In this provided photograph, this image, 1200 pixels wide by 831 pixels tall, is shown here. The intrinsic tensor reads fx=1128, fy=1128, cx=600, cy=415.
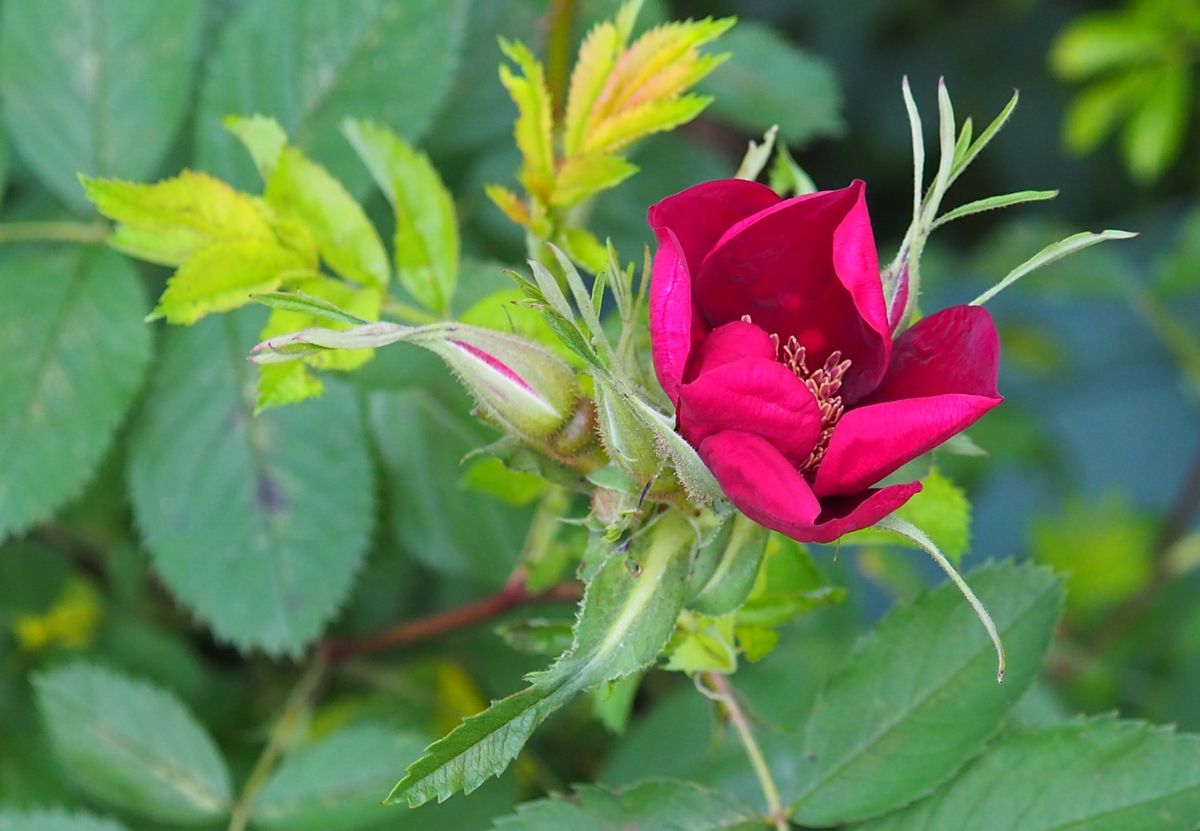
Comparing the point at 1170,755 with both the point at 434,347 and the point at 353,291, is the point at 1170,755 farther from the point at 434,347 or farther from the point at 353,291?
the point at 353,291

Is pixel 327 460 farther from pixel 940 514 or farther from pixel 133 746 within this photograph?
pixel 940 514

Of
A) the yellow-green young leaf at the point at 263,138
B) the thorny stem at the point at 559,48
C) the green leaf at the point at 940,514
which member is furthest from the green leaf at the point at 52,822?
the thorny stem at the point at 559,48

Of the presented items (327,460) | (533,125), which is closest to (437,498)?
(327,460)

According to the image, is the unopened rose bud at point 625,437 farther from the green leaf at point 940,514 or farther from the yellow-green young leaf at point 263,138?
the yellow-green young leaf at point 263,138

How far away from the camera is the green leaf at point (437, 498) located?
3.76 feet

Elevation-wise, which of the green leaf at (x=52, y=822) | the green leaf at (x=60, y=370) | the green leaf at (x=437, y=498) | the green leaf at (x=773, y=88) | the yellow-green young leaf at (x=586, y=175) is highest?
the yellow-green young leaf at (x=586, y=175)

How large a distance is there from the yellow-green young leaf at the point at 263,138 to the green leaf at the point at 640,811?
499mm

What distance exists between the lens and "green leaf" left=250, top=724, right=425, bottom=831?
983 millimetres

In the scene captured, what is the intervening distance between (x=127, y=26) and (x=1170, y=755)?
1.05 metres

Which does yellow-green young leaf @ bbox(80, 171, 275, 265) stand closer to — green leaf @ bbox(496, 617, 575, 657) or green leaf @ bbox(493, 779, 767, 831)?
green leaf @ bbox(496, 617, 575, 657)

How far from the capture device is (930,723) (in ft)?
2.67

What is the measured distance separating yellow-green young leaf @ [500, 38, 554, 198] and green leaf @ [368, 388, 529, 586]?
367 mm

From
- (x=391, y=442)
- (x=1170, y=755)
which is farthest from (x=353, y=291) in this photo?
(x=1170, y=755)

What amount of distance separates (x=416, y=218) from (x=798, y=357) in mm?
347
